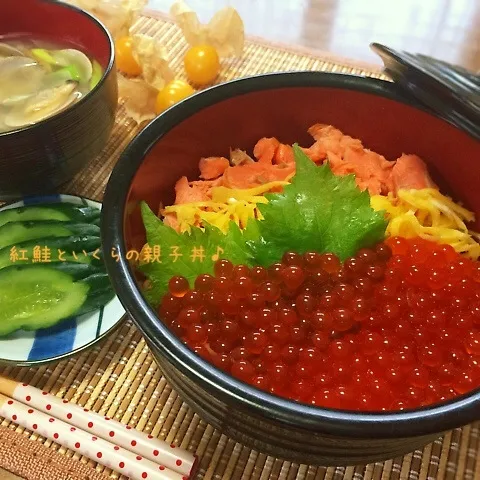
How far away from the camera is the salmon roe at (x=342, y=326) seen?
65 cm

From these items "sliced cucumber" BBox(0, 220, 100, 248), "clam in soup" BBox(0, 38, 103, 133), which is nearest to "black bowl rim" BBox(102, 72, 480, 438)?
"sliced cucumber" BBox(0, 220, 100, 248)

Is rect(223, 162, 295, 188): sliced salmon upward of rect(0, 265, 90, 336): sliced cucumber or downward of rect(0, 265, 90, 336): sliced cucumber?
upward

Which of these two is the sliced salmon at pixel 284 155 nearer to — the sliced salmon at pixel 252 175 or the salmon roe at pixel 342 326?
the sliced salmon at pixel 252 175

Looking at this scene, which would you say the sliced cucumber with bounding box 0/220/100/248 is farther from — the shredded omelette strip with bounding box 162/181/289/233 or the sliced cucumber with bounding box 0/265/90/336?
the shredded omelette strip with bounding box 162/181/289/233

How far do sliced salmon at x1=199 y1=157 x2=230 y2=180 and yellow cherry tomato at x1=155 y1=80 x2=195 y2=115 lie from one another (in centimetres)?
32

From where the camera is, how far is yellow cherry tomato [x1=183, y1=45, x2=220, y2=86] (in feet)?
4.38

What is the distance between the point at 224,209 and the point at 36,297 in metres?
0.33

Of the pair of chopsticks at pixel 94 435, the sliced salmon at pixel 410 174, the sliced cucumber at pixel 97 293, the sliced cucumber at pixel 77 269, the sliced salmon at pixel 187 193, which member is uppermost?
the sliced salmon at pixel 410 174

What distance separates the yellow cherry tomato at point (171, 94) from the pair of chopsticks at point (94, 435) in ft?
2.17

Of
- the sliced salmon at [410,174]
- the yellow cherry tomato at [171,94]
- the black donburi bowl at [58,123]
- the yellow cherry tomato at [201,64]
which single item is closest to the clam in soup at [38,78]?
the black donburi bowl at [58,123]

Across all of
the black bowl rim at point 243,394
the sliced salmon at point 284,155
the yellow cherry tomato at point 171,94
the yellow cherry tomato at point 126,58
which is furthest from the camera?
the yellow cherry tomato at point 126,58

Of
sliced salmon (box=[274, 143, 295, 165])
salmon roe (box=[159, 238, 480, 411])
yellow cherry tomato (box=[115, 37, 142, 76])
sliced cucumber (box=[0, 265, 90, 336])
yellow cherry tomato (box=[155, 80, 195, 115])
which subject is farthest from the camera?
yellow cherry tomato (box=[115, 37, 142, 76])

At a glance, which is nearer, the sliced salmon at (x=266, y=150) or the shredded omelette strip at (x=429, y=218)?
the shredded omelette strip at (x=429, y=218)

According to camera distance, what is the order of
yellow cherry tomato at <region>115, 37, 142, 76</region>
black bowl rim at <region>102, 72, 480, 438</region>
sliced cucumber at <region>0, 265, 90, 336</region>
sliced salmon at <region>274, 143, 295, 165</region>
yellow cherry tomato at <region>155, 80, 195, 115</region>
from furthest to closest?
yellow cherry tomato at <region>115, 37, 142, 76</region>
yellow cherry tomato at <region>155, 80, 195, 115</region>
sliced salmon at <region>274, 143, 295, 165</region>
sliced cucumber at <region>0, 265, 90, 336</region>
black bowl rim at <region>102, 72, 480, 438</region>
